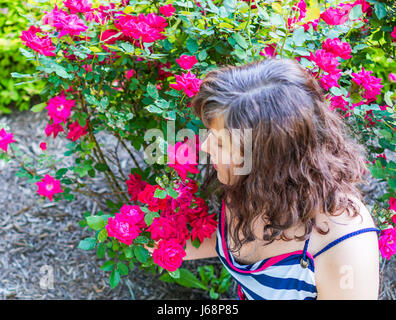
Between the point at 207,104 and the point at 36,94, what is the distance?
7.67ft

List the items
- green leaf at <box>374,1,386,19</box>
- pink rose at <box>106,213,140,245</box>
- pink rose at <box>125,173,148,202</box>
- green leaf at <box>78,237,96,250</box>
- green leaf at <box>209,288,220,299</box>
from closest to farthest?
pink rose at <box>106,213,140,245</box>
green leaf at <box>78,237,96,250</box>
green leaf at <box>374,1,386,19</box>
pink rose at <box>125,173,148,202</box>
green leaf at <box>209,288,220,299</box>

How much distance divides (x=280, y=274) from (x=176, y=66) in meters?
0.83

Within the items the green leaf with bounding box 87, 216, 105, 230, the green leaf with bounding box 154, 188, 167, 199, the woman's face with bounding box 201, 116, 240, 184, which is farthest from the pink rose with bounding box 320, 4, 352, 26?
the green leaf with bounding box 87, 216, 105, 230

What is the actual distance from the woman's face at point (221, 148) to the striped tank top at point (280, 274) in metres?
0.33

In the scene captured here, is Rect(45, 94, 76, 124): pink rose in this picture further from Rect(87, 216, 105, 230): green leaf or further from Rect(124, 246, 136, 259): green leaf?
Rect(124, 246, 136, 259): green leaf

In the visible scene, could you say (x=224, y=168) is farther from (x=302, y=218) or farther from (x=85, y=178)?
(x=85, y=178)

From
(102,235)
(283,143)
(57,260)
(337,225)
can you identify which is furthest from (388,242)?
(57,260)

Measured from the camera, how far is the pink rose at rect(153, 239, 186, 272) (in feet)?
4.09

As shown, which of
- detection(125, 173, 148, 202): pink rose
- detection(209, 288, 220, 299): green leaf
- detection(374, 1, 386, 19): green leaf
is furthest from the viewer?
detection(209, 288, 220, 299): green leaf

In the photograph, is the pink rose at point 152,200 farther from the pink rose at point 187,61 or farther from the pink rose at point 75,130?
the pink rose at point 75,130

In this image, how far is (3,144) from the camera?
60.3 inches

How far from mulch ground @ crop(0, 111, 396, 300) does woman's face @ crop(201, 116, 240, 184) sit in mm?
1195

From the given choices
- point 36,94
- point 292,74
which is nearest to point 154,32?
point 292,74

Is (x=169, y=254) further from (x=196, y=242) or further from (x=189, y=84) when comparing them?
(x=189, y=84)
